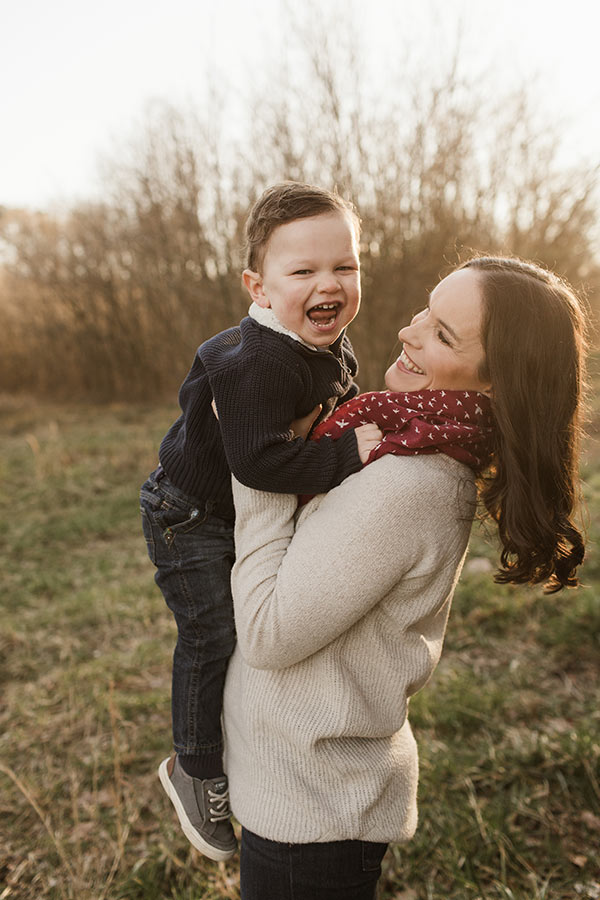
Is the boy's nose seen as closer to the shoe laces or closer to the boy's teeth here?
the boy's teeth

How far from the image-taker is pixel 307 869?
4.58ft

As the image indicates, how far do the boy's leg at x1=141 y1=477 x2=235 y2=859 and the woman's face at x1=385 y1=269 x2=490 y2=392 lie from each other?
657 mm

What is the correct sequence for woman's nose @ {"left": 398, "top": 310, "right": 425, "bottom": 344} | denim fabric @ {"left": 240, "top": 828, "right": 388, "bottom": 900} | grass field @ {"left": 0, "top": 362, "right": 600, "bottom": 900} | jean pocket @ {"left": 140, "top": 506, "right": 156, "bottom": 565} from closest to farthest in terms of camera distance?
denim fabric @ {"left": 240, "top": 828, "right": 388, "bottom": 900} → woman's nose @ {"left": 398, "top": 310, "right": 425, "bottom": 344} → jean pocket @ {"left": 140, "top": 506, "right": 156, "bottom": 565} → grass field @ {"left": 0, "top": 362, "right": 600, "bottom": 900}

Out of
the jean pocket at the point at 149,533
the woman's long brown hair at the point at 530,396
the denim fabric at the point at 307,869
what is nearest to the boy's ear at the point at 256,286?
the woman's long brown hair at the point at 530,396

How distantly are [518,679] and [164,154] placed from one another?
848 centimetres

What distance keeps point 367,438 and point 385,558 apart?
0.27 m

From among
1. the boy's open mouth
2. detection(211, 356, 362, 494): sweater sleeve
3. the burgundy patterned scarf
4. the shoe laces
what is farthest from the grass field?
the shoe laces

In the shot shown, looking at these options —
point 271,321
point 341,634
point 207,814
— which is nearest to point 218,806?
point 207,814

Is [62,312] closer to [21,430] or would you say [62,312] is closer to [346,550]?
[21,430]

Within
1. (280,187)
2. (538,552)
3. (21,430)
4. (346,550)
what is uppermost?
(280,187)

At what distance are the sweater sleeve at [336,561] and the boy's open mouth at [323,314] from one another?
1.45 feet

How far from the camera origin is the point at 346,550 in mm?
1289

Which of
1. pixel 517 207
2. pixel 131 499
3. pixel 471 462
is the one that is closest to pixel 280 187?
pixel 471 462

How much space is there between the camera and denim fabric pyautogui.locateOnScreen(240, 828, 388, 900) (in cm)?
140
